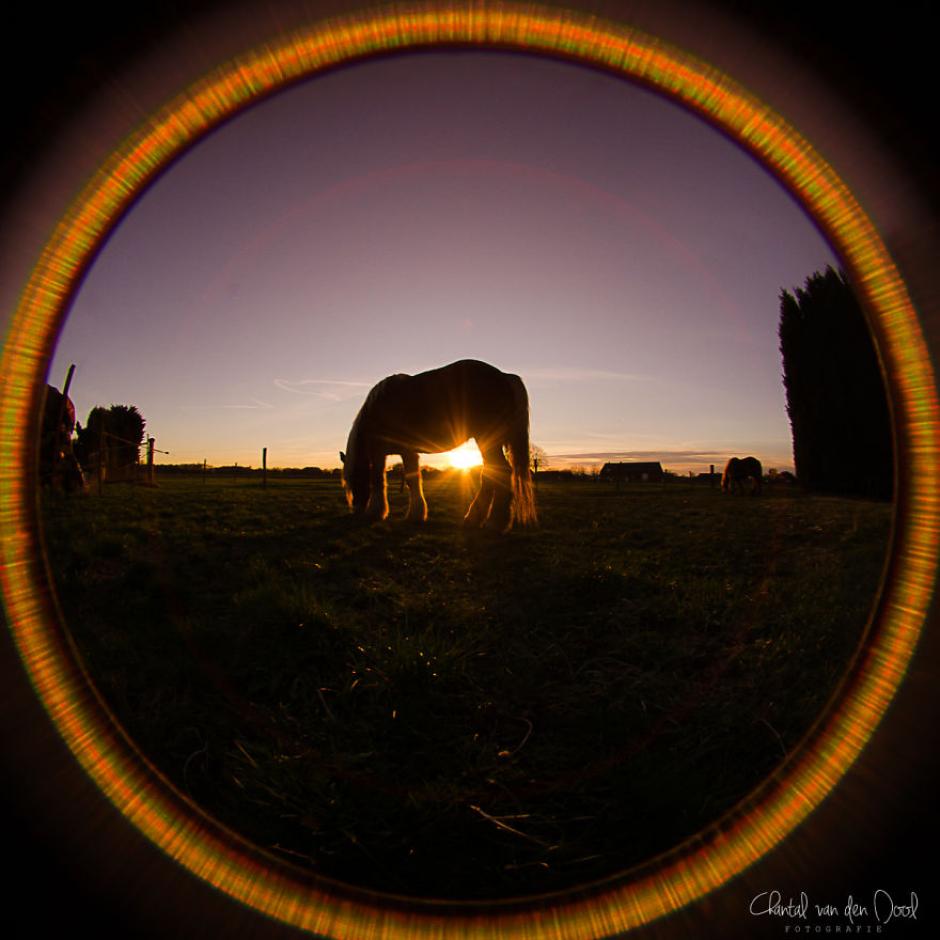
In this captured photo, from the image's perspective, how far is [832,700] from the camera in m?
0.87

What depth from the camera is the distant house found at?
137 feet

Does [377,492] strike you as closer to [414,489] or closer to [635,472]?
[414,489]

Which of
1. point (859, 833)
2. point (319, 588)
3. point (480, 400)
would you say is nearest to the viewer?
point (859, 833)

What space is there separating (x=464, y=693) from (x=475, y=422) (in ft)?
17.0

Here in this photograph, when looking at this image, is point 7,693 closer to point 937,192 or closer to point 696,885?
point 696,885

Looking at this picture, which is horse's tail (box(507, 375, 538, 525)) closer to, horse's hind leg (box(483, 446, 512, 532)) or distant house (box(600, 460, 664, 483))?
horse's hind leg (box(483, 446, 512, 532))

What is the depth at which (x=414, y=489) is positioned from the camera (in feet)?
26.0

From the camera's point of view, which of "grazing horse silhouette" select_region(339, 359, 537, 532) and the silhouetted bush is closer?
"grazing horse silhouette" select_region(339, 359, 537, 532)

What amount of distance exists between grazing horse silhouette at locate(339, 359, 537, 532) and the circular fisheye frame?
18.6 ft

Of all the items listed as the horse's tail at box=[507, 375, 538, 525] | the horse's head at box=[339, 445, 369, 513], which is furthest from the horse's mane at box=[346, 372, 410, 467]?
the horse's tail at box=[507, 375, 538, 525]

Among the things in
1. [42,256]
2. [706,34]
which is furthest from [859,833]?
[42,256]

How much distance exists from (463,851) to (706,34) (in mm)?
2023

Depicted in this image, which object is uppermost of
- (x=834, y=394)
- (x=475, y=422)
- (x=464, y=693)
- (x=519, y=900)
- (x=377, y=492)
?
(x=834, y=394)

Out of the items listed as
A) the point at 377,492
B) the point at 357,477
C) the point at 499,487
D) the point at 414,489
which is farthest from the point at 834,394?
the point at 357,477
